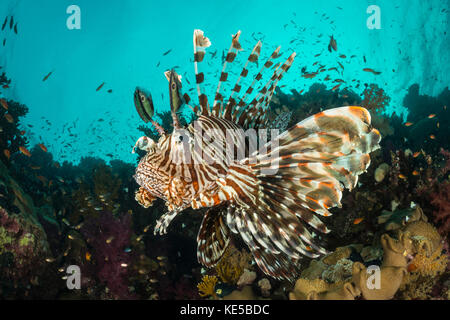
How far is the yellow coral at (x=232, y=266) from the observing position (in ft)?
16.3

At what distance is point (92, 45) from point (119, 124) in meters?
38.3

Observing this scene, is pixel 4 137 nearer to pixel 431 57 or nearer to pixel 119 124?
pixel 431 57

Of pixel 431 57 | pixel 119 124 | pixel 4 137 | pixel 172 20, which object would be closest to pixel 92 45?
pixel 172 20

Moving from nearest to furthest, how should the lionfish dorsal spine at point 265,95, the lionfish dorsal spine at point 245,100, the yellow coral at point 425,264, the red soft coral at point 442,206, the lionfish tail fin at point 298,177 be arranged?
the lionfish tail fin at point 298,177, the lionfish dorsal spine at point 265,95, the lionfish dorsal spine at point 245,100, the yellow coral at point 425,264, the red soft coral at point 442,206

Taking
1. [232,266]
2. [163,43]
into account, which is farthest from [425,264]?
[163,43]

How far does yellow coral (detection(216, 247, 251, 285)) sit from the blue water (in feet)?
78.0

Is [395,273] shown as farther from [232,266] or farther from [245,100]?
[232,266]

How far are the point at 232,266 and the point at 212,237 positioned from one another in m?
2.32

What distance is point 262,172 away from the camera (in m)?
2.65

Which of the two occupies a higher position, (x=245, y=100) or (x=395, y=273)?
(x=245, y=100)

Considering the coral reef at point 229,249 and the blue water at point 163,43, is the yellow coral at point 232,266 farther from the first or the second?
the blue water at point 163,43

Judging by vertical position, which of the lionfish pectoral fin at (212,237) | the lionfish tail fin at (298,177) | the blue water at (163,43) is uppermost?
the blue water at (163,43)

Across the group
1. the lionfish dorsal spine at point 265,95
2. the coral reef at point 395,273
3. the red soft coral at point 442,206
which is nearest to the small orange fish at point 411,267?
the coral reef at point 395,273

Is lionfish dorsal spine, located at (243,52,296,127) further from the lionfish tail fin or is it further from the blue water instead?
the blue water
